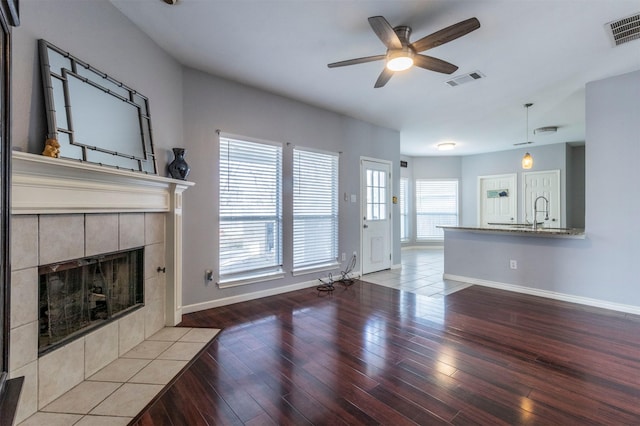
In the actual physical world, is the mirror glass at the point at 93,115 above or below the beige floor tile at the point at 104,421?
above

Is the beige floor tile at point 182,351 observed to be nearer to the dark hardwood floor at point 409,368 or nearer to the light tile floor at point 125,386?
the light tile floor at point 125,386

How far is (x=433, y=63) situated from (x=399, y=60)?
1.11ft

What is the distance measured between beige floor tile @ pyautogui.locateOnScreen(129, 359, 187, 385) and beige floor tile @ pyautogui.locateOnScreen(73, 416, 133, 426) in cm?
35

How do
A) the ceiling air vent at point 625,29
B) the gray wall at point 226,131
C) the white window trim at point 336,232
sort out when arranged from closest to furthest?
the ceiling air vent at point 625,29, the gray wall at point 226,131, the white window trim at point 336,232

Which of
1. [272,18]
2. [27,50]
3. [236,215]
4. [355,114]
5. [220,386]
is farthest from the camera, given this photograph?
[355,114]

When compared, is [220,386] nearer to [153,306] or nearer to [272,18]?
[153,306]

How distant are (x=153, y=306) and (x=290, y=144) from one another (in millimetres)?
2626

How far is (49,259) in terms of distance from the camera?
73.0 inches

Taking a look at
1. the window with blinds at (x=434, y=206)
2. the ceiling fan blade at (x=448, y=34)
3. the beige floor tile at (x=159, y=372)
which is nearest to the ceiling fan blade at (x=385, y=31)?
the ceiling fan blade at (x=448, y=34)

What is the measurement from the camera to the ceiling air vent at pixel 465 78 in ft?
11.4

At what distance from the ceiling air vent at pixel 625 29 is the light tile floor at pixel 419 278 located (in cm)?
325

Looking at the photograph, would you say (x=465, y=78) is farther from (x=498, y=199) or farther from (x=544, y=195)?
(x=498, y=199)

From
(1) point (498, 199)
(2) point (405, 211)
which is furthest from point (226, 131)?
(1) point (498, 199)

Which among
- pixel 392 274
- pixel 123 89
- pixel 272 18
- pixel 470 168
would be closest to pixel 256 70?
pixel 272 18
